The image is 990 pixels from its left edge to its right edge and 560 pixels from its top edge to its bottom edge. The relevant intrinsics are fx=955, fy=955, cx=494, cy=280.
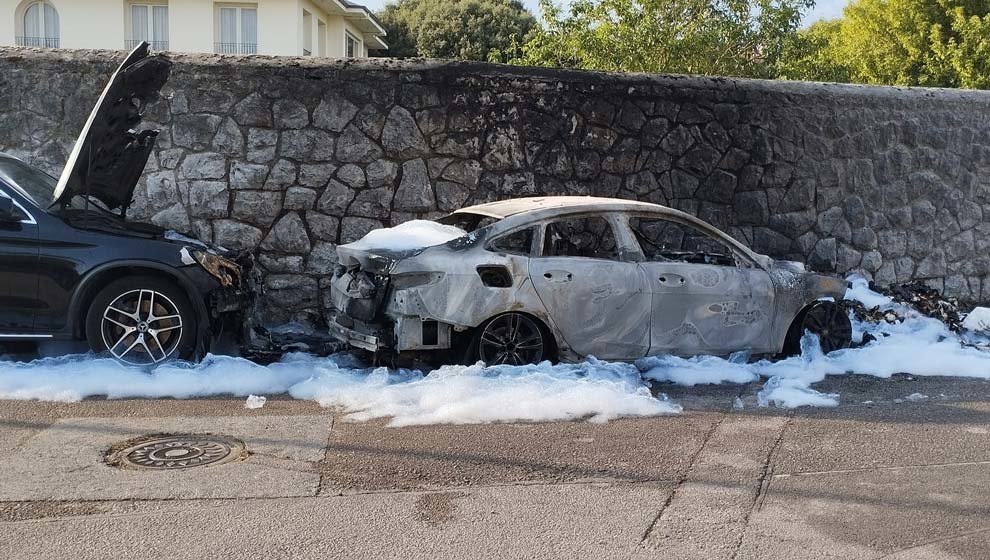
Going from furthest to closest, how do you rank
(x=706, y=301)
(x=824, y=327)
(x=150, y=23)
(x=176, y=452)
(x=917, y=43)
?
(x=150, y=23) < (x=917, y=43) < (x=824, y=327) < (x=706, y=301) < (x=176, y=452)

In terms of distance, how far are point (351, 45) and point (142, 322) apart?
90.1 feet

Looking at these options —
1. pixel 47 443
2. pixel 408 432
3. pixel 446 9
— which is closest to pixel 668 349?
pixel 408 432

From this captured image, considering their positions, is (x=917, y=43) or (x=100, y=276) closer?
(x=100, y=276)

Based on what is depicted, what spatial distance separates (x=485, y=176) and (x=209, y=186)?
9.53 feet

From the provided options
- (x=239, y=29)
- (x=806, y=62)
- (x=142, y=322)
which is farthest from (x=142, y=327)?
(x=239, y=29)

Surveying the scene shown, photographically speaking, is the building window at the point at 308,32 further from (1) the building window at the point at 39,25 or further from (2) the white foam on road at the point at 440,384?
(2) the white foam on road at the point at 440,384

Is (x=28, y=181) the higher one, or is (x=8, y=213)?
(x=28, y=181)

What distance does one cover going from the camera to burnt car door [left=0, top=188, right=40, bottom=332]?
7145 millimetres

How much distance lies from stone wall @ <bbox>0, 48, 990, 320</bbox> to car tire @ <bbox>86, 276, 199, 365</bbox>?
2.57 m

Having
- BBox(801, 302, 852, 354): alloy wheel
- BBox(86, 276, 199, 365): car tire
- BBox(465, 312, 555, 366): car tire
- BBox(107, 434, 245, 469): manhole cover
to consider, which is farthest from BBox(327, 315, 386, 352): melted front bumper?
BBox(801, 302, 852, 354): alloy wheel

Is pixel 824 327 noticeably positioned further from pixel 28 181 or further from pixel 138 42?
pixel 138 42

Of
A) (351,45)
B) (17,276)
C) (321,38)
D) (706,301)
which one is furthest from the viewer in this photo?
(351,45)

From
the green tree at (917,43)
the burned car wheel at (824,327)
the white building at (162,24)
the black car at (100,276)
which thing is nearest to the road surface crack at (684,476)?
the burned car wheel at (824,327)

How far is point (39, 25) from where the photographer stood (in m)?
26.8
